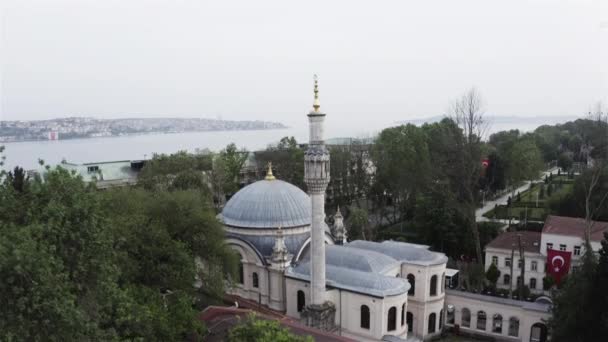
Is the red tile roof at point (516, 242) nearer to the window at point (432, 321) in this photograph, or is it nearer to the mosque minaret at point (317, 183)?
the window at point (432, 321)

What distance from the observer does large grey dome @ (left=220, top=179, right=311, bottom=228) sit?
86.1 ft

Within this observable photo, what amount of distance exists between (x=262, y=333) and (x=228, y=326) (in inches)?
269

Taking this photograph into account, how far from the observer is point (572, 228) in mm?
31000

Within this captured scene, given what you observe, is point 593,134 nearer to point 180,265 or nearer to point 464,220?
point 464,220

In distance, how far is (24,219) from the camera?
13.9 metres

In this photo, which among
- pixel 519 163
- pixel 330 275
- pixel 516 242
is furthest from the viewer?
pixel 519 163

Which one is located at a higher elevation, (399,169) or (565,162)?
(399,169)

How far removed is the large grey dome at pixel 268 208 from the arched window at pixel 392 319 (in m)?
7.58

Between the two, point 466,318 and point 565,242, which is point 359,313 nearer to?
point 466,318

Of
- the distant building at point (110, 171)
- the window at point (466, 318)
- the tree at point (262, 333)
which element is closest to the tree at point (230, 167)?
the distant building at point (110, 171)

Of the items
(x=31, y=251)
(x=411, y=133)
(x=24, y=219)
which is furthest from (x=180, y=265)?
(x=411, y=133)

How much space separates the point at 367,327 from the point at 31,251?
1567 centimetres

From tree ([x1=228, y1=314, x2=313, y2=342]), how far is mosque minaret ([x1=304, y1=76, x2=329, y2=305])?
7505 mm

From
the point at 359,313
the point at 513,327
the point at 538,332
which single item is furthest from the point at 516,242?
the point at 359,313
